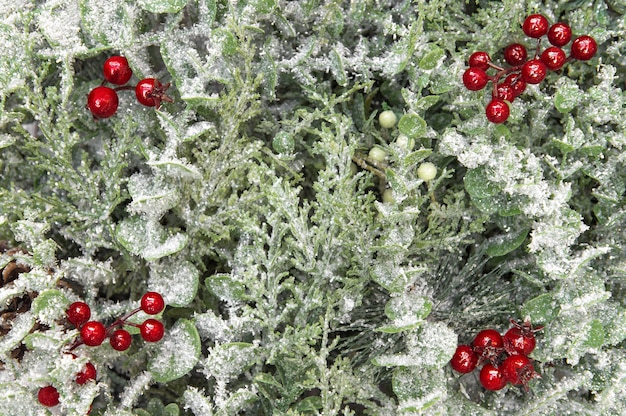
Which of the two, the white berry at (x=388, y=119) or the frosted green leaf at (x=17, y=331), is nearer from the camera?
the frosted green leaf at (x=17, y=331)

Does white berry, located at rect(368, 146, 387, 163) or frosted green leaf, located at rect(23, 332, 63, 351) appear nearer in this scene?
frosted green leaf, located at rect(23, 332, 63, 351)

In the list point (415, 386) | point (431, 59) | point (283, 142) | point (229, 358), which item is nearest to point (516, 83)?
point (431, 59)

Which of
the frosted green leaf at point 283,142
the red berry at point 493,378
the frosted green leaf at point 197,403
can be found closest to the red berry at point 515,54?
the frosted green leaf at point 283,142

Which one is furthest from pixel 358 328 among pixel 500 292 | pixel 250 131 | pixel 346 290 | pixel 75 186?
pixel 75 186

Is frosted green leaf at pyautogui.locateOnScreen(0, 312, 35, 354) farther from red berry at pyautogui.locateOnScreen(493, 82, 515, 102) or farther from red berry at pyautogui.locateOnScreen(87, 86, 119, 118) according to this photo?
red berry at pyautogui.locateOnScreen(493, 82, 515, 102)

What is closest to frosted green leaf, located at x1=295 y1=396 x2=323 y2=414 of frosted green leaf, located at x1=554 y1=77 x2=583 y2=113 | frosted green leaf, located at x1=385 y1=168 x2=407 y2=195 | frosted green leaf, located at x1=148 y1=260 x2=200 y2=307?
frosted green leaf, located at x1=148 y1=260 x2=200 y2=307

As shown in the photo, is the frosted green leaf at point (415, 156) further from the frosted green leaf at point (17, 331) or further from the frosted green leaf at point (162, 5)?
the frosted green leaf at point (17, 331)

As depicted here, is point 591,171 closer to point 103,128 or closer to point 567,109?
point 567,109

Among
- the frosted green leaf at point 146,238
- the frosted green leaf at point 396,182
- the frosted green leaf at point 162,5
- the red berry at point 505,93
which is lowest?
the frosted green leaf at point 146,238
